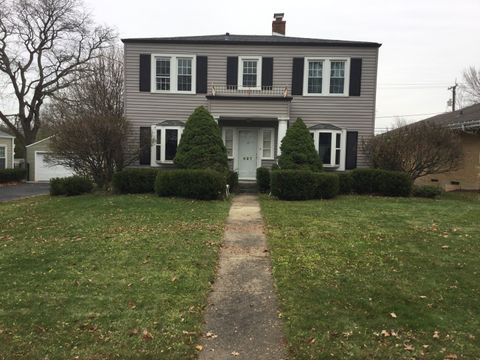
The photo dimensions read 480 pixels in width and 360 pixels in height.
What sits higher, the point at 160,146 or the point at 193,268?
the point at 160,146

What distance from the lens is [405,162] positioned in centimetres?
1567

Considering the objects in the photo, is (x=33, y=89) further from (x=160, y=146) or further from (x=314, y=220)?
(x=314, y=220)

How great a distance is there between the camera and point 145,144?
57.6 feet

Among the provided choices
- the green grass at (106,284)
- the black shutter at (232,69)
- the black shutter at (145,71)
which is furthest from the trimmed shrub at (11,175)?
the green grass at (106,284)

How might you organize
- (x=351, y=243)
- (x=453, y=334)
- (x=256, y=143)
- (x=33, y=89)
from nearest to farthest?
(x=453, y=334) → (x=351, y=243) → (x=256, y=143) → (x=33, y=89)

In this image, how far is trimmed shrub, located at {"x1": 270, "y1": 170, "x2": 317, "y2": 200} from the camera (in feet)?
43.6

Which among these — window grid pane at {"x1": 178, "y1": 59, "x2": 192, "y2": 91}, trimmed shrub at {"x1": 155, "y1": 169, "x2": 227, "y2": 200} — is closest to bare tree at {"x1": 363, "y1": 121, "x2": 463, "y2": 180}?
trimmed shrub at {"x1": 155, "y1": 169, "x2": 227, "y2": 200}

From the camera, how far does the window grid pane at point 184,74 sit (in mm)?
18078

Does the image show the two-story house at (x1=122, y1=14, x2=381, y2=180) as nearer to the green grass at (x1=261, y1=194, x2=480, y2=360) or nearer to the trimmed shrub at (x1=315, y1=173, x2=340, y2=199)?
the trimmed shrub at (x1=315, y1=173, x2=340, y2=199)

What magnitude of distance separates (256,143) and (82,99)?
10.7 metres

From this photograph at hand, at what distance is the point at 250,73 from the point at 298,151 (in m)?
4.73

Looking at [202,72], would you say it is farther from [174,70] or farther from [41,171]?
[41,171]

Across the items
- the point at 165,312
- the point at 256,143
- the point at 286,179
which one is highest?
the point at 256,143

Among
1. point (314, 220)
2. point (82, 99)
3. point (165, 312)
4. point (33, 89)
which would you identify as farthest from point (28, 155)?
point (165, 312)
